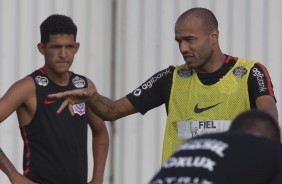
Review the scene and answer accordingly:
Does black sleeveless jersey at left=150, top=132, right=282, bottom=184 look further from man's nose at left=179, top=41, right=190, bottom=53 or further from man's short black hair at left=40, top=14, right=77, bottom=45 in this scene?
man's short black hair at left=40, top=14, right=77, bottom=45

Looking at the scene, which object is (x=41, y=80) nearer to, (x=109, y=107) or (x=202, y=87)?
(x=109, y=107)

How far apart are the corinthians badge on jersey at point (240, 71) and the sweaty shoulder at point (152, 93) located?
405 mm

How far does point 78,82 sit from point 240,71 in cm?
110

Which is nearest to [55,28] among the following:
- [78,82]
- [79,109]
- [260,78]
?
[78,82]

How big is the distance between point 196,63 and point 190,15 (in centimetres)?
29

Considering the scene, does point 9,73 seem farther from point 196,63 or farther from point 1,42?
point 196,63

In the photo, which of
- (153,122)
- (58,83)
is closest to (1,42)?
(153,122)

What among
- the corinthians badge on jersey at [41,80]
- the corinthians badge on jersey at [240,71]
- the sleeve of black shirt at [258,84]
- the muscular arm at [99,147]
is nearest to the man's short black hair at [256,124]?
the sleeve of black shirt at [258,84]

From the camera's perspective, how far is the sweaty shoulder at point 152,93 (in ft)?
21.1

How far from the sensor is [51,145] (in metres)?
6.45

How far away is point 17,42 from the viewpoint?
29.0ft

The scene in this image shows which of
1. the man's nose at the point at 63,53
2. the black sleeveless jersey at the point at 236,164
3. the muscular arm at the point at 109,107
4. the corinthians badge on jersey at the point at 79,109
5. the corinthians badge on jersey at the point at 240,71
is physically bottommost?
the corinthians badge on jersey at the point at 79,109

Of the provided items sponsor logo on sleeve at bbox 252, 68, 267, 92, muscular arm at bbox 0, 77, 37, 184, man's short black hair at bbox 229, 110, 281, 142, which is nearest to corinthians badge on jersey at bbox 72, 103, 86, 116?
muscular arm at bbox 0, 77, 37, 184

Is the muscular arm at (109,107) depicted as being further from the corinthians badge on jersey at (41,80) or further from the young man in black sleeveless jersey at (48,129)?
the corinthians badge on jersey at (41,80)
